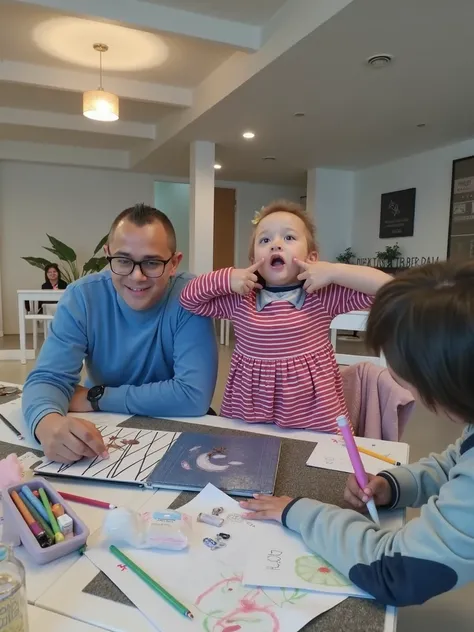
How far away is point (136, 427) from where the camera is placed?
1022 millimetres

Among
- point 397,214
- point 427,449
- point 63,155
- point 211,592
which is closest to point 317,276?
point 211,592

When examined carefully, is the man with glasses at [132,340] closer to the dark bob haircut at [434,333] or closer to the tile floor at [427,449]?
the tile floor at [427,449]

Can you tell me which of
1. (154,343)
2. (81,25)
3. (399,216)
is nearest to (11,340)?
(81,25)

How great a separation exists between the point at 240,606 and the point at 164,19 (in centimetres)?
327

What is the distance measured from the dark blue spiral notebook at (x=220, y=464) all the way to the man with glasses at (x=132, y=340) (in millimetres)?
208

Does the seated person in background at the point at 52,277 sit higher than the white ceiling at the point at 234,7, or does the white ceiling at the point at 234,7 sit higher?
the white ceiling at the point at 234,7

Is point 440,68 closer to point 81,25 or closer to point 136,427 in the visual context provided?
point 81,25

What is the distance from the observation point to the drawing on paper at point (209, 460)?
80cm

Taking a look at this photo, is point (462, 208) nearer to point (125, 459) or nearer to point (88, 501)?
point (125, 459)

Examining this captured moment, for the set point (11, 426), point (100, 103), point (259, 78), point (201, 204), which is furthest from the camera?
point (201, 204)

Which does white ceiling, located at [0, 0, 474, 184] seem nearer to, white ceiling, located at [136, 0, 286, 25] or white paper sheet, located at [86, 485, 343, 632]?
white ceiling, located at [136, 0, 286, 25]

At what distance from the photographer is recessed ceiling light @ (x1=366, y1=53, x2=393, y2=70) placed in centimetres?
284

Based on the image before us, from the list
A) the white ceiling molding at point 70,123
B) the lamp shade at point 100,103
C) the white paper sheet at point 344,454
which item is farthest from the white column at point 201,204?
the white paper sheet at point 344,454

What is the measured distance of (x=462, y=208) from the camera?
15.7 feet
